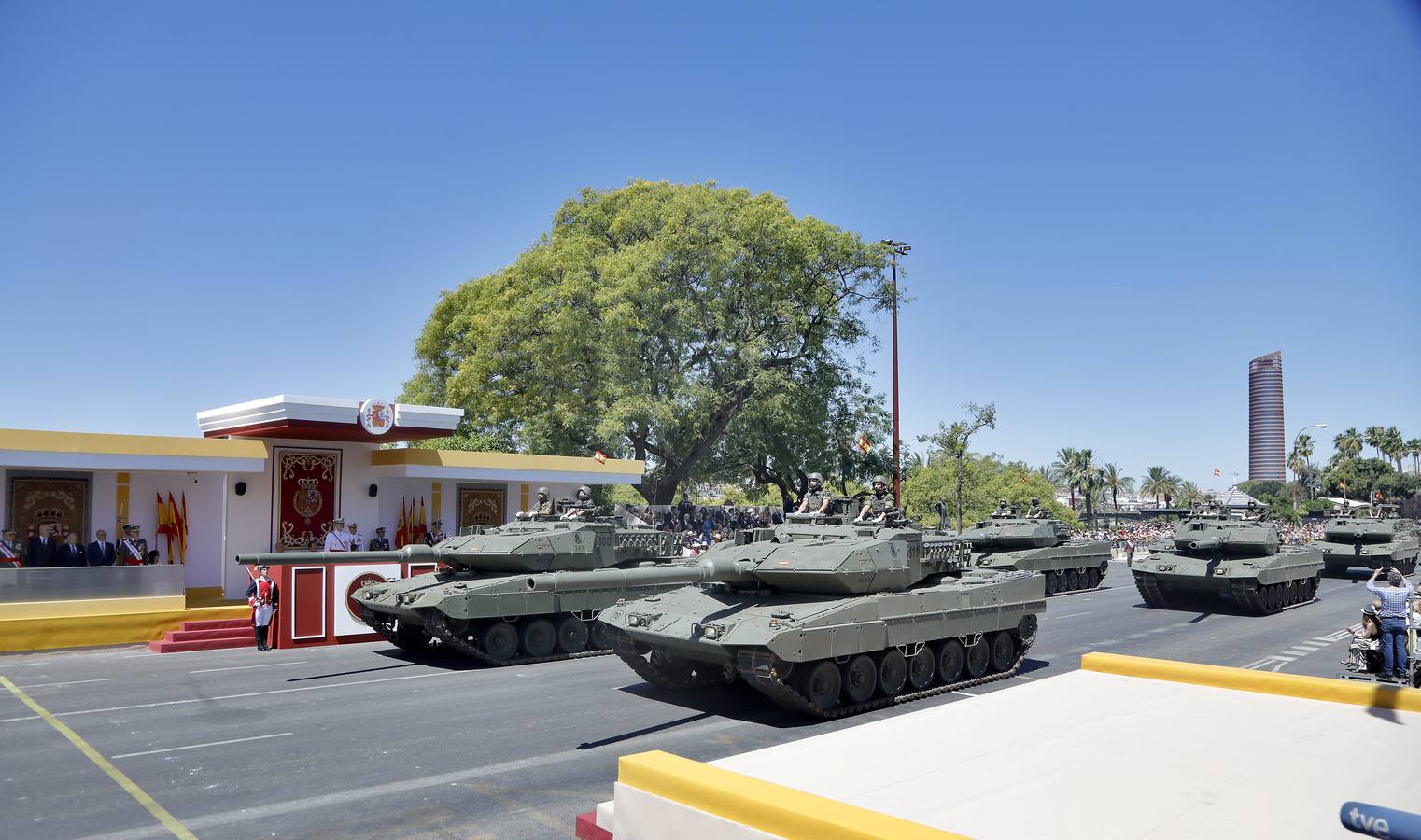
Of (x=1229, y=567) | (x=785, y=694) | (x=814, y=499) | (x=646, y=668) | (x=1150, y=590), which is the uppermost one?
(x=814, y=499)

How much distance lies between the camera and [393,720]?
11.3m

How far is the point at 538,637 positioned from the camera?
1605cm

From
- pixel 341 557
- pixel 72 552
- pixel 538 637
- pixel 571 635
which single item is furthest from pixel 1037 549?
pixel 72 552

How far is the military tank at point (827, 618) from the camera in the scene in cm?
1115

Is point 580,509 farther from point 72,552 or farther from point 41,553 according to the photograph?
point 41,553

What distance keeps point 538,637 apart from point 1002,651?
7.44m

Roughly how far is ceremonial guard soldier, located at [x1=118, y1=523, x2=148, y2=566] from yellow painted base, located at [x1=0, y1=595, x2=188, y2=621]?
1.66m

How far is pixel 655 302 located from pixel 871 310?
8.52 meters

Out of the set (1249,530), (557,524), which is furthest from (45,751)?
(1249,530)

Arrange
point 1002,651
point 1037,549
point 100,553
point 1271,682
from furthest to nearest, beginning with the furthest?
point 1037,549 → point 100,553 → point 1002,651 → point 1271,682

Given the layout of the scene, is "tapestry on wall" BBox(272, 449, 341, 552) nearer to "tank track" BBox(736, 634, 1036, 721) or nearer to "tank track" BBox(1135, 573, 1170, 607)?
"tank track" BBox(736, 634, 1036, 721)

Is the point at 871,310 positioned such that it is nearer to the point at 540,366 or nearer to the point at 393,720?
the point at 540,366

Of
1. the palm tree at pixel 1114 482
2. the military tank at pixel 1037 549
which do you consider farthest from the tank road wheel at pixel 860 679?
the palm tree at pixel 1114 482

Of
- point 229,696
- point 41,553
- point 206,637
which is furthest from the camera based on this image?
point 41,553
